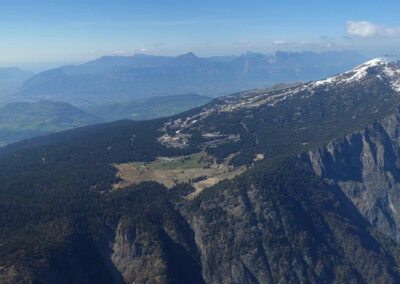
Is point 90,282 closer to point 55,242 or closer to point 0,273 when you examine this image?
point 55,242

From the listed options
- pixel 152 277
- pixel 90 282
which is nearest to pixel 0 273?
pixel 90 282

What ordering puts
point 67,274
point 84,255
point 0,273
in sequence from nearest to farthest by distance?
point 0,273
point 67,274
point 84,255

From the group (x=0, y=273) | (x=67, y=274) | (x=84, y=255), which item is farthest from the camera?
(x=84, y=255)

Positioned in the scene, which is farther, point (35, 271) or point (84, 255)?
point (84, 255)

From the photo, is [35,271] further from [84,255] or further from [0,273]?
[84,255]

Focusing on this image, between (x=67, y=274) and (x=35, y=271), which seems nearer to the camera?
(x=35, y=271)

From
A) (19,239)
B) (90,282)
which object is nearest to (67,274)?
(90,282)

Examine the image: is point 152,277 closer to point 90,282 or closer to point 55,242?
point 90,282

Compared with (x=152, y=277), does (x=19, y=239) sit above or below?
above

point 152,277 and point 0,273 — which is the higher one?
point 0,273
